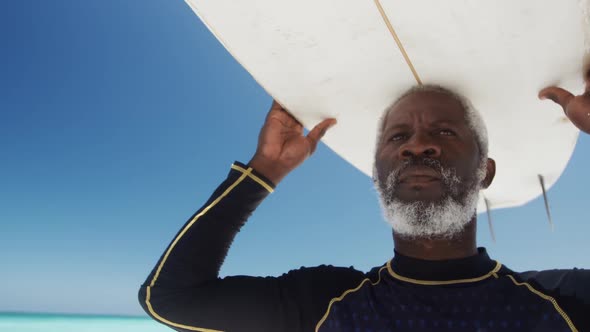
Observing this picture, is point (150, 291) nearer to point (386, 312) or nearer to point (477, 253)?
point (386, 312)

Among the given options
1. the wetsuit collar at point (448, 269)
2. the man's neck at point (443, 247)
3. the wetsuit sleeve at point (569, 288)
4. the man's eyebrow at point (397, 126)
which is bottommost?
the wetsuit sleeve at point (569, 288)

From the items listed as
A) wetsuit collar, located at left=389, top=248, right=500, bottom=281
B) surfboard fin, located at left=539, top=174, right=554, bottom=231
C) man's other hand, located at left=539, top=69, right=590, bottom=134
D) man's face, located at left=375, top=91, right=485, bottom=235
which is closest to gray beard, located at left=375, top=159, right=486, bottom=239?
man's face, located at left=375, top=91, right=485, bottom=235

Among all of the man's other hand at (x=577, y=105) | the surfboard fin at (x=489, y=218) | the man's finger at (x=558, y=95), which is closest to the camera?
the man's other hand at (x=577, y=105)

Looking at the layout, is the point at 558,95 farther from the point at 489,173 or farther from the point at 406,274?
the point at 406,274

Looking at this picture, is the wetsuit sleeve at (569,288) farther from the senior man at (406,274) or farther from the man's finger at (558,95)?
the man's finger at (558,95)

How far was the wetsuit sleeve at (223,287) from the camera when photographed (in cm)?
142

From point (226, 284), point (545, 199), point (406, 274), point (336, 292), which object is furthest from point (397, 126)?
point (545, 199)

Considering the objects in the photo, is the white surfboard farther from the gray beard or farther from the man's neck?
the man's neck

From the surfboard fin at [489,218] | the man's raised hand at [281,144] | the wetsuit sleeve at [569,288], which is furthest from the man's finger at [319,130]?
the surfboard fin at [489,218]

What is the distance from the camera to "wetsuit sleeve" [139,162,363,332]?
1.42 m

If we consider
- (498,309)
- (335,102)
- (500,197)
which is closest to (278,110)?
(335,102)

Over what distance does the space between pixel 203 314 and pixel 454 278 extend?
89 cm

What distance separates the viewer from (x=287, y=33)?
140 centimetres

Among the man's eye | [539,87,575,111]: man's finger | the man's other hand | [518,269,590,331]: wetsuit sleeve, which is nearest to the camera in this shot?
[518,269,590,331]: wetsuit sleeve
